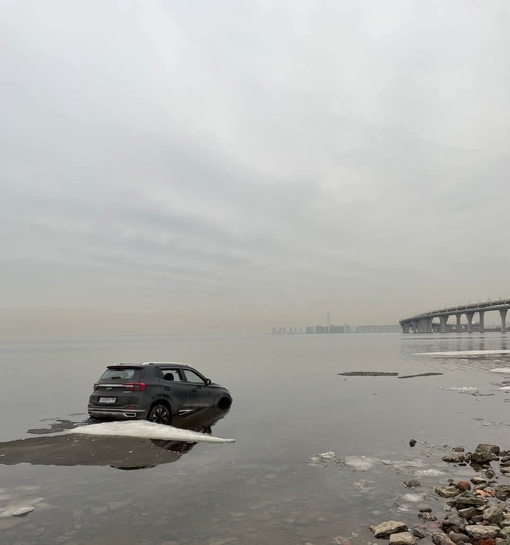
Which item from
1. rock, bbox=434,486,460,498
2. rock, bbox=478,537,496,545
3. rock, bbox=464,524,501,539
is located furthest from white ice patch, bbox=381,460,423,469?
rock, bbox=478,537,496,545

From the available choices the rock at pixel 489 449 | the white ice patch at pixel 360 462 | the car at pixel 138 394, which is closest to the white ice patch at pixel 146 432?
the car at pixel 138 394

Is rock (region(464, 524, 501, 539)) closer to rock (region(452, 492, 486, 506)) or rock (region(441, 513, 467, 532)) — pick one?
rock (region(441, 513, 467, 532))

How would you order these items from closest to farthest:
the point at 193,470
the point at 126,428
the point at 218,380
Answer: the point at 193,470, the point at 126,428, the point at 218,380

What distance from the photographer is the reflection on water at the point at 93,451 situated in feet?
34.0

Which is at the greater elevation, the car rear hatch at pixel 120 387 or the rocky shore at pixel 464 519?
the car rear hatch at pixel 120 387

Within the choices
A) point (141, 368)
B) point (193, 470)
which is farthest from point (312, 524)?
point (141, 368)

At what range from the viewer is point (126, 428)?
13.0 meters

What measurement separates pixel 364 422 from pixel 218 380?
17.2 metres

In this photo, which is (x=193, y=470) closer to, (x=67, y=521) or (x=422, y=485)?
(x=67, y=521)

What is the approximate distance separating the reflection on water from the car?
1.21 metres

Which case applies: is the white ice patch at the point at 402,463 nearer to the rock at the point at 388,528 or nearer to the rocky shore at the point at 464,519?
the rocky shore at the point at 464,519

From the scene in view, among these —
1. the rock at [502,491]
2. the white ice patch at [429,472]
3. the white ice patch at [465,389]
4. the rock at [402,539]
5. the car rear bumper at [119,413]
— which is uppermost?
the car rear bumper at [119,413]

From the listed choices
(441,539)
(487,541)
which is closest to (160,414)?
(441,539)

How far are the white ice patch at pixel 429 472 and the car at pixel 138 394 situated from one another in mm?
7982
